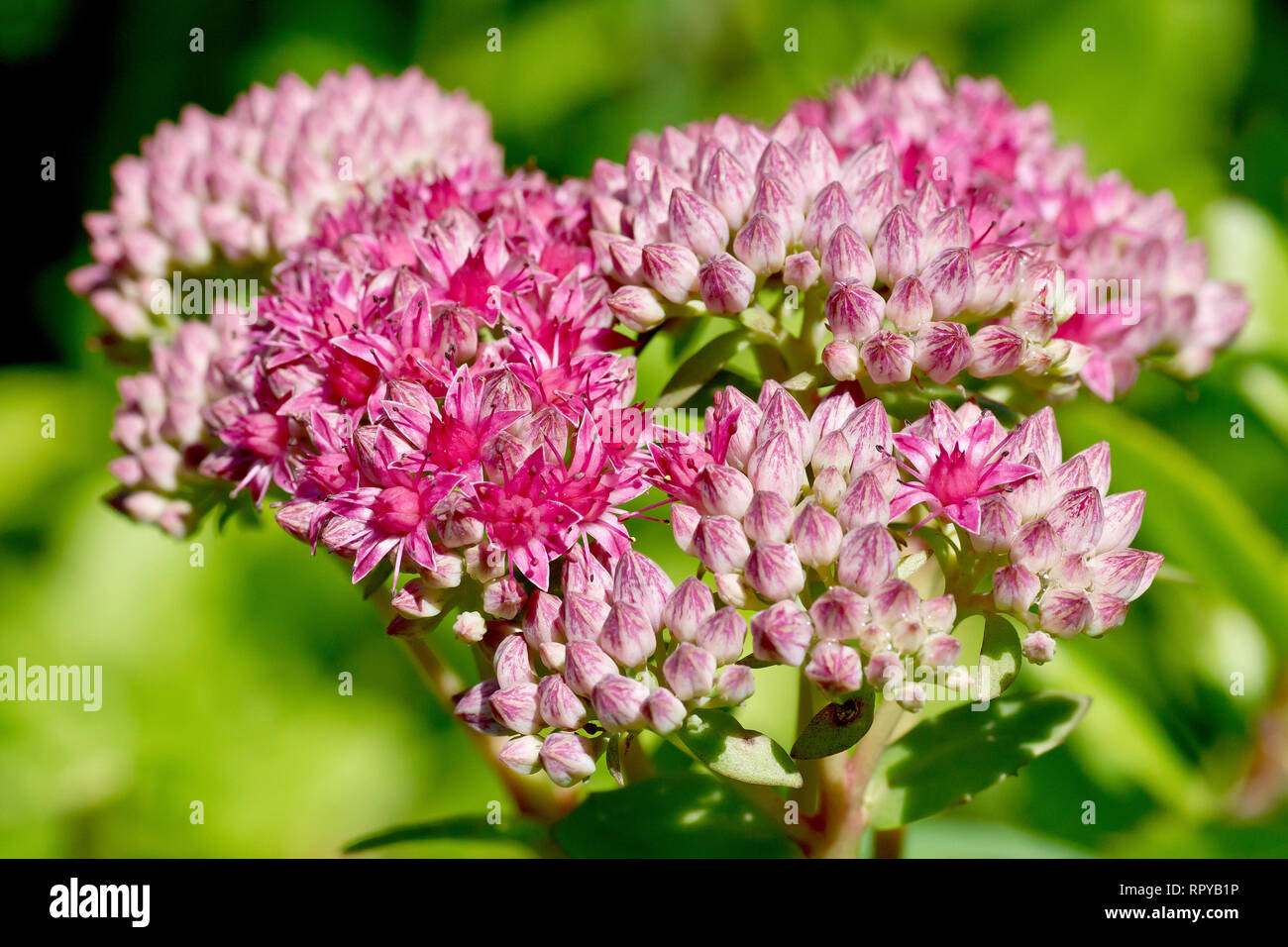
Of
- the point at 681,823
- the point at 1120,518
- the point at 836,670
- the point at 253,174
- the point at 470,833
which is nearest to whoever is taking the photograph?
the point at 836,670

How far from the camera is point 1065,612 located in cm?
109

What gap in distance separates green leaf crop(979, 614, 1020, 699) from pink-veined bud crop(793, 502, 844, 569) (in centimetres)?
19

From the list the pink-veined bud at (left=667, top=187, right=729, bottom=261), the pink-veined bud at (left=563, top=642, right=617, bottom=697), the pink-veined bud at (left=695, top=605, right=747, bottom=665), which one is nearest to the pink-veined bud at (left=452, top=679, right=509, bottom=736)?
the pink-veined bud at (left=563, top=642, right=617, bottom=697)

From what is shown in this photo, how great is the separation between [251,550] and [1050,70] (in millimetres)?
2311

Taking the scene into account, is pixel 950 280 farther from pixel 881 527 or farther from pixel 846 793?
pixel 846 793

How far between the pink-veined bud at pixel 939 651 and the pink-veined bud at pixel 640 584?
0.84 ft

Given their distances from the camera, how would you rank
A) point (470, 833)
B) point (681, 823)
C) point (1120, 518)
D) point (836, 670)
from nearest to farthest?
point (836, 670) → point (1120, 518) → point (681, 823) → point (470, 833)

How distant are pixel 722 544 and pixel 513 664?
244mm

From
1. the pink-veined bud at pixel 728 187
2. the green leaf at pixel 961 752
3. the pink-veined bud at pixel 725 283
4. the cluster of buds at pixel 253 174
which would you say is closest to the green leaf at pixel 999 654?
the green leaf at pixel 961 752

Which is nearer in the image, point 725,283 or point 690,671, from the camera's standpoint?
point 690,671

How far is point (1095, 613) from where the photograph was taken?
1.10 metres

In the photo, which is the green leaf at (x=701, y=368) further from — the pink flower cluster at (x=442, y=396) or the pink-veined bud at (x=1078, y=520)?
the pink-veined bud at (x=1078, y=520)

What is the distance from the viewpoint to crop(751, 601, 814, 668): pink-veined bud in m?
1.07

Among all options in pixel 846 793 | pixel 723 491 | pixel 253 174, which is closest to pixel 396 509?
pixel 723 491
